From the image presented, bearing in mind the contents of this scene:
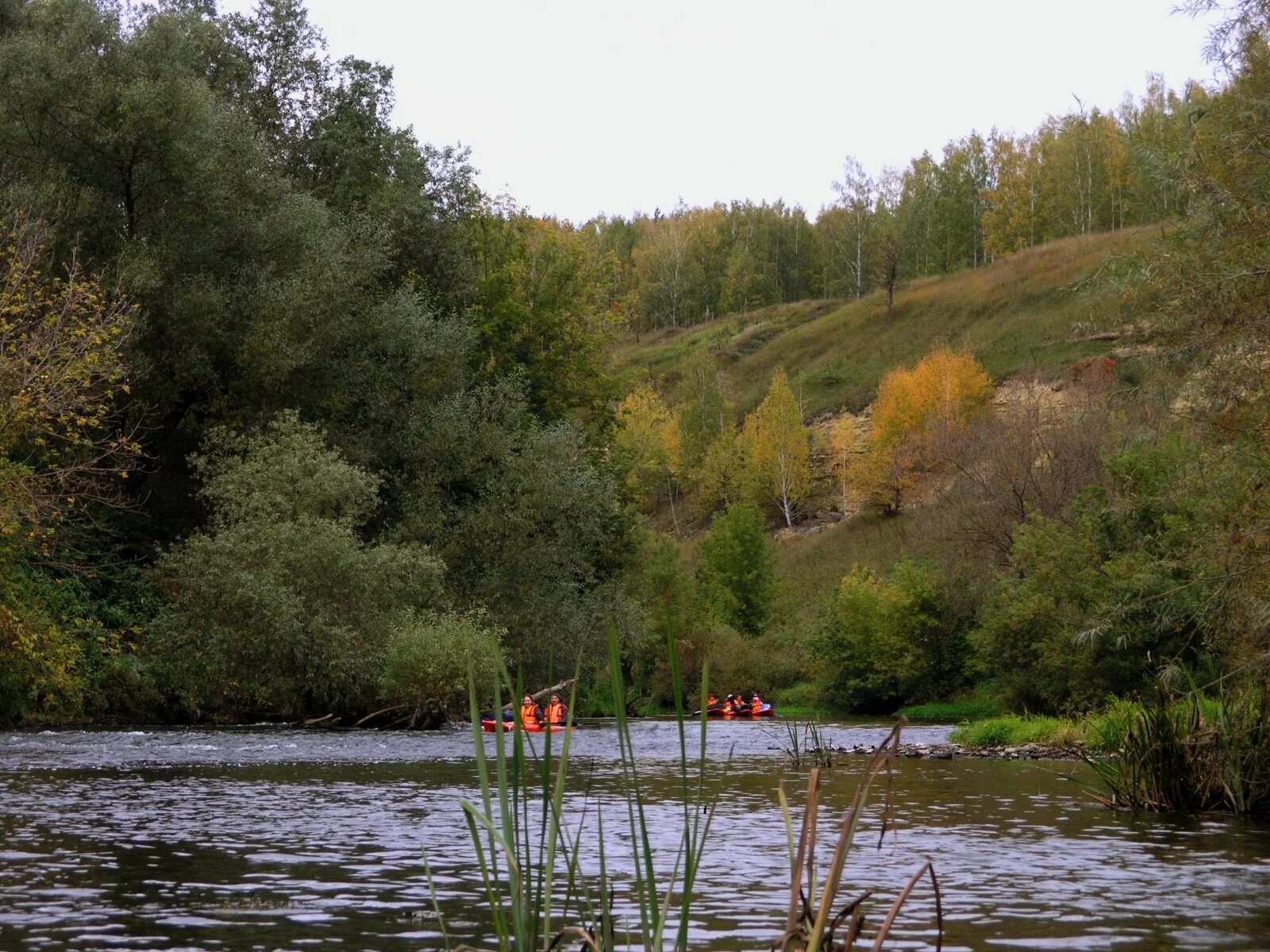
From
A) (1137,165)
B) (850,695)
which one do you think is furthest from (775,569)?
(1137,165)

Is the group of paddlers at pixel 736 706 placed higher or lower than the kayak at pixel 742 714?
higher

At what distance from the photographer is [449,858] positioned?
38.2 ft

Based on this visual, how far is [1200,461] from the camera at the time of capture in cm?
1527

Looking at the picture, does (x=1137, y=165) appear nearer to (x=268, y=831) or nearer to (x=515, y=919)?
(x=268, y=831)

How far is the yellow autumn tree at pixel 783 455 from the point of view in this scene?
283 feet

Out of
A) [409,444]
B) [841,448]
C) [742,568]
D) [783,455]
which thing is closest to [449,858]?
[409,444]

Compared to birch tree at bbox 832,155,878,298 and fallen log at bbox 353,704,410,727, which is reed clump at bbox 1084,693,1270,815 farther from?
birch tree at bbox 832,155,878,298

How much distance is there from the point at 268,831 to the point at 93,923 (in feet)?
15.3

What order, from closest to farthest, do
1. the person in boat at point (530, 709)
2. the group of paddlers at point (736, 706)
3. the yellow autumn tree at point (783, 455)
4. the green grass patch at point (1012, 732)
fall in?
the person in boat at point (530, 709)
the green grass patch at point (1012, 732)
the group of paddlers at point (736, 706)
the yellow autumn tree at point (783, 455)

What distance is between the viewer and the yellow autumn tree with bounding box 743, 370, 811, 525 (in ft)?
283

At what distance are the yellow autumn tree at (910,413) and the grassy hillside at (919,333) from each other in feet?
15.8

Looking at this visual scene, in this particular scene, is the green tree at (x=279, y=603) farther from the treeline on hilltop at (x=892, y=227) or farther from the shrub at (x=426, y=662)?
the treeline on hilltop at (x=892, y=227)

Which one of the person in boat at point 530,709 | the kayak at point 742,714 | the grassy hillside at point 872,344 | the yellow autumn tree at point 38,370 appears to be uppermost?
the grassy hillside at point 872,344

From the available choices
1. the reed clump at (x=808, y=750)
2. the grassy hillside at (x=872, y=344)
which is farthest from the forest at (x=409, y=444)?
the grassy hillside at (x=872, y=344)
